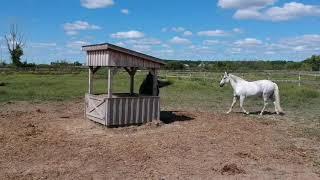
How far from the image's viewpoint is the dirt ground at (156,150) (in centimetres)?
937

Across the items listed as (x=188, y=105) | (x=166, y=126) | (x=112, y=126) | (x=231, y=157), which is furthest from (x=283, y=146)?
(x=188, y=105)

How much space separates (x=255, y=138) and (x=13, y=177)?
7.10 m

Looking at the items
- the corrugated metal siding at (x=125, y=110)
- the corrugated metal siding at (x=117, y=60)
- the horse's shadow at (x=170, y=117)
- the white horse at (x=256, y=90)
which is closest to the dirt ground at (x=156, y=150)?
the horse's shadow at (x=170, y=117)

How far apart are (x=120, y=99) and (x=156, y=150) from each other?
373 cm

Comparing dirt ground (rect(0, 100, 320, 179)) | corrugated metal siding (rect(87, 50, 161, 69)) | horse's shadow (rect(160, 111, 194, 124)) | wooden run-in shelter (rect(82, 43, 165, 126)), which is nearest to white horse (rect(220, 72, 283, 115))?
dirt ground (rect(0, 100, 320, 179))

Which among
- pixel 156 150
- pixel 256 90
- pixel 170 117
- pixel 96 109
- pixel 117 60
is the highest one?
pixel 117 60

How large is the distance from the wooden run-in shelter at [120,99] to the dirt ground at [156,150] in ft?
1.56

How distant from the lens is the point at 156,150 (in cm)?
1130

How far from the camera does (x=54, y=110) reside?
19.6 m

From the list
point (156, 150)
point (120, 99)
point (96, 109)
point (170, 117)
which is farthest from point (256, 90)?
point (156, 150)

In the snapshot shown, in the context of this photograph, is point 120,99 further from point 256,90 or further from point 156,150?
point 256,90

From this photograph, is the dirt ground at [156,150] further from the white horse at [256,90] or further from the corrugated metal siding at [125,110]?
the white horse at [256,90]

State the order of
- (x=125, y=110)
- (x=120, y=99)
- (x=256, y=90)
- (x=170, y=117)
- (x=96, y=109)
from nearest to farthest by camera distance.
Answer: (x=120, y=99) < (x=125, y=110) < (x=96, y=109) < (x=170, y=117) < (x=256, y=90)

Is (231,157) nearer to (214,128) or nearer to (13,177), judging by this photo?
(214,128)
